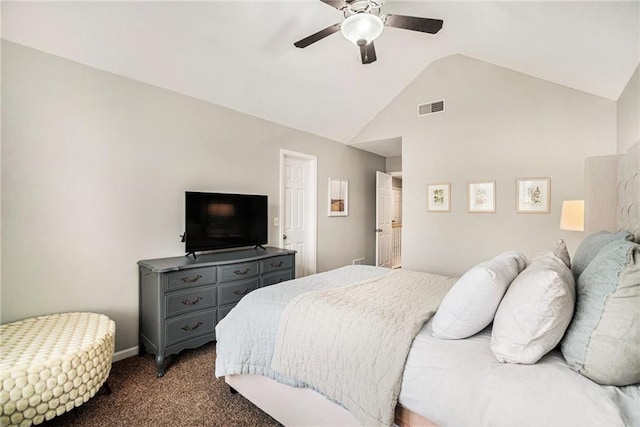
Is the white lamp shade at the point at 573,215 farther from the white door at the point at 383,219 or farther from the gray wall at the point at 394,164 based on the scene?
the gray wall at the point at 394,164

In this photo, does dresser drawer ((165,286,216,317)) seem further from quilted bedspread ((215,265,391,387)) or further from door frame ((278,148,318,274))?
door frame ((278,148,318,274))

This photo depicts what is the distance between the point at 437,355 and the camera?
1.18 metres

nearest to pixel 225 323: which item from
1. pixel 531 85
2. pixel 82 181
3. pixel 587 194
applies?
pixel 82 181

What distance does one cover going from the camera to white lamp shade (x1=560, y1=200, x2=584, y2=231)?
2.51 m

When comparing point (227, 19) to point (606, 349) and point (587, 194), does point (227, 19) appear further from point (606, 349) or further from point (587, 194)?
point (587, 194)

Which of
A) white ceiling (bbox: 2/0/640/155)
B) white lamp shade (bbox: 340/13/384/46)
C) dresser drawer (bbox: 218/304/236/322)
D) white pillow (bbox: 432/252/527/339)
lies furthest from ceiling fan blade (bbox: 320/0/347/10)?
dresser drawer (bbox: 218/304/236/322)

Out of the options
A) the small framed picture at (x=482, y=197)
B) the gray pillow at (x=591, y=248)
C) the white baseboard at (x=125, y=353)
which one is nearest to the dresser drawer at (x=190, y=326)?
the white baseboard at (x=125, y=353)

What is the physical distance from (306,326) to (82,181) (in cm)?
216

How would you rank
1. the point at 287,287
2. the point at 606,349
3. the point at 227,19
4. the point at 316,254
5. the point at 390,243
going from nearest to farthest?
the point at 606,349 → the point at 287,287 → the point at 227,19 → the point at 316,254 → the point at 390,243

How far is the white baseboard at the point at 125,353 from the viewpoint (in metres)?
2.46

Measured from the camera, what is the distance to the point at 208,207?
290 cm

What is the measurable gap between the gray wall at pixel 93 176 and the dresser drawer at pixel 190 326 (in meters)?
0.54

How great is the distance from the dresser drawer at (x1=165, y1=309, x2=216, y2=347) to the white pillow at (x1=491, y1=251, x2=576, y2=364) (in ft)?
7.36

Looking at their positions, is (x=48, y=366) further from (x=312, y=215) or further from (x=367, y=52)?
(x=312, y=215)
